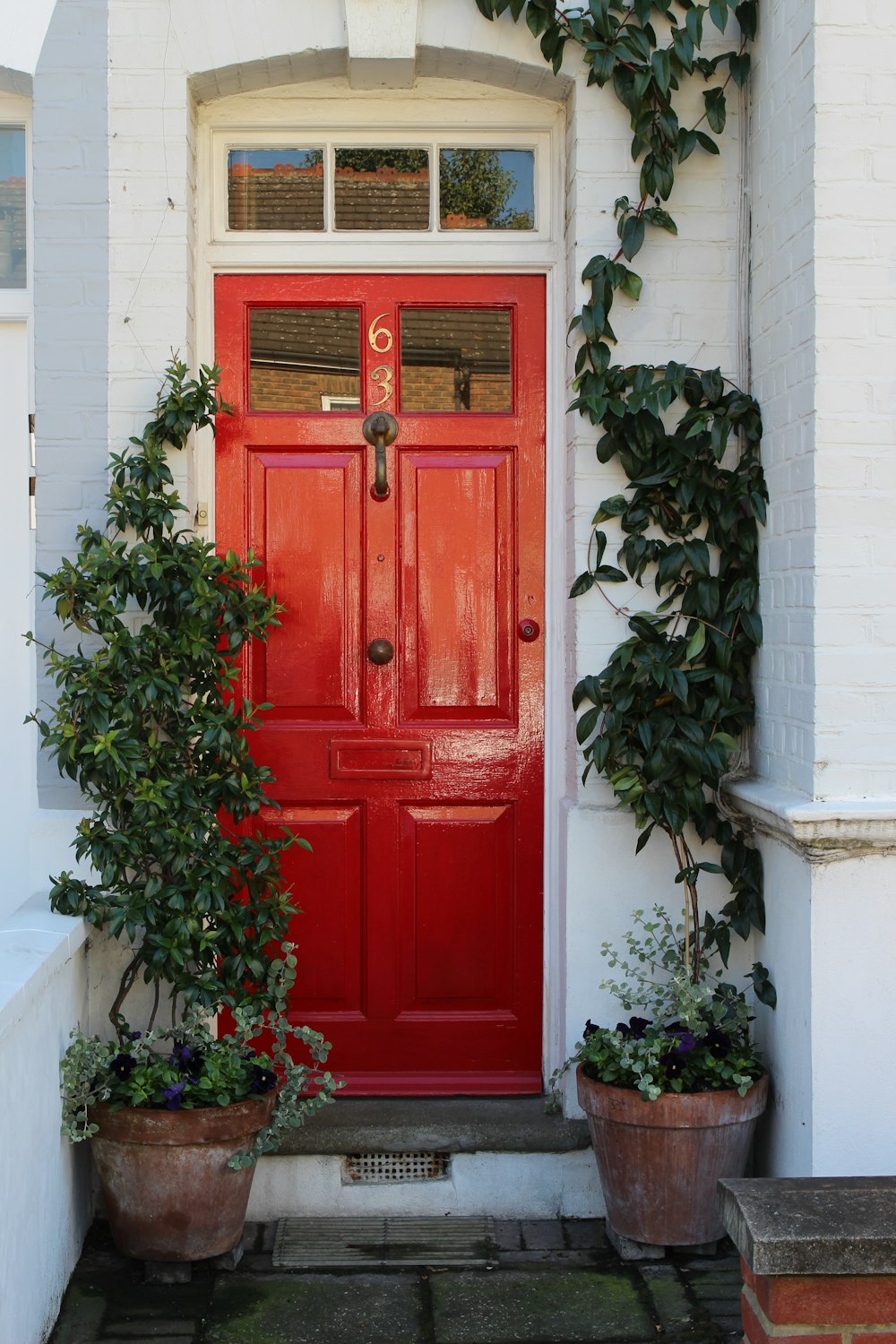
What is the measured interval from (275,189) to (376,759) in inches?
63.1

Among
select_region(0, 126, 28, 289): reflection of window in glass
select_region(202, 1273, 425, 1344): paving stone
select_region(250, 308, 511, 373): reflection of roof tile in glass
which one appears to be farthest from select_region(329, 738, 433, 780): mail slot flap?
select_region(0, 126, 28, 289): reflection of window in glass

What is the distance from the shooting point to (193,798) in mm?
3406

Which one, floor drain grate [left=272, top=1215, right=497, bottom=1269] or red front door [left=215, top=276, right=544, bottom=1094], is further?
red front door [left=215, top=276, right=544, bottom=1094]

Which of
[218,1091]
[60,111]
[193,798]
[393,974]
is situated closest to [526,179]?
[60,111]

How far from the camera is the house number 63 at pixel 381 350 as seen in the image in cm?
387

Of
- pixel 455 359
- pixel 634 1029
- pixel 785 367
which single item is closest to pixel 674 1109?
pixel 634 1029

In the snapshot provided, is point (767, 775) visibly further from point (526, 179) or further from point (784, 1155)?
point (526, 179)

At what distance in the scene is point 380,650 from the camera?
151 inches

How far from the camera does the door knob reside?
3.84 m

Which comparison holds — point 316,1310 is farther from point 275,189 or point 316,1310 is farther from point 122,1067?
point 275,189

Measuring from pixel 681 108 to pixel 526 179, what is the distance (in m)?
0.48

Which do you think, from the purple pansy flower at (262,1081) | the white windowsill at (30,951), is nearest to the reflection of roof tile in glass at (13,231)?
the white windowsill at (30,951)

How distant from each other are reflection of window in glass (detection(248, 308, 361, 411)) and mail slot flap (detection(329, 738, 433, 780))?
94cm

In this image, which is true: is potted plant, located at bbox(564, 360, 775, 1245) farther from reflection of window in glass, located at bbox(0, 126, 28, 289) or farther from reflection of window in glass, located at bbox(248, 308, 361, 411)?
reflection of window in glass, located at bbox(0, 126, 28, 289)
